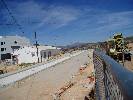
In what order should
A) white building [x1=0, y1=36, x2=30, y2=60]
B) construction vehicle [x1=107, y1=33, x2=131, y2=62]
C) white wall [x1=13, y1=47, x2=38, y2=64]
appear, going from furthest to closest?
white building [x1=0, y1=36, x2=30, y2=60]
white wall [x1=13, y1=47, x2=38, y2=64]
construction vehicle [x1=107, y1=33, x2=131, y2=62]

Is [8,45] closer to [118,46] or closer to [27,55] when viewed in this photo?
[27,55]

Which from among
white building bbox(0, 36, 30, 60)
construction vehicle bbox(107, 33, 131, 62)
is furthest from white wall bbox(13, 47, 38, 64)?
construction vehicle bbox(107, 33, 131, 62)

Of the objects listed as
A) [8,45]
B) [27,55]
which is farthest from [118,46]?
[8,45]

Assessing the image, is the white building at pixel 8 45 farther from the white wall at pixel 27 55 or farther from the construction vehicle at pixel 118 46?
the construction vehicle at pixel 118 46

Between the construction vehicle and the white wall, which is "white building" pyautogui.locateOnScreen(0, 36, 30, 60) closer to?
the white wall

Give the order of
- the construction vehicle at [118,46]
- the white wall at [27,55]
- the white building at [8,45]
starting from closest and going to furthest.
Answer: the construction vehicle at [118,46] < the white wall at [27,55] < the white building at [8,45]

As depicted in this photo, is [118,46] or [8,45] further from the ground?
[8,45]

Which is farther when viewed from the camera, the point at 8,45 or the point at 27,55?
the point at 8,45

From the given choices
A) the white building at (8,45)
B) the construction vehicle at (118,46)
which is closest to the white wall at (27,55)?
the white building at (8,45)

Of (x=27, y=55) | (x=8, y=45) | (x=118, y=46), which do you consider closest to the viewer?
(x=118, y=46)

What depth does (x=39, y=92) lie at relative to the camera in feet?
46.9

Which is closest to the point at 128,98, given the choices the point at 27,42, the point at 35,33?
the point at 35,33

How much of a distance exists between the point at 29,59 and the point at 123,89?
5331 centimetres

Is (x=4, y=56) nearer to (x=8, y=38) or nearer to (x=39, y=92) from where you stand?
(x=8, y=38)
